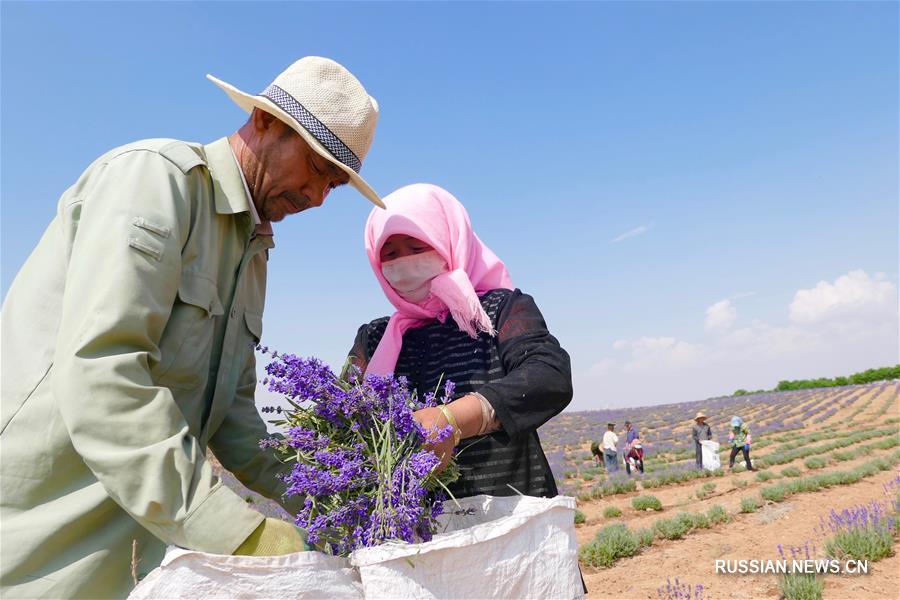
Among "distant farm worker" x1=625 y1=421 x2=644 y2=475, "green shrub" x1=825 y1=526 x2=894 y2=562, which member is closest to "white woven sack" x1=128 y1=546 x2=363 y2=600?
"green shrub" x1=825 y1=526 x2=894 y2=562

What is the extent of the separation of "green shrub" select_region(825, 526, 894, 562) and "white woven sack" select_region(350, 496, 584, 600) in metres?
6.43

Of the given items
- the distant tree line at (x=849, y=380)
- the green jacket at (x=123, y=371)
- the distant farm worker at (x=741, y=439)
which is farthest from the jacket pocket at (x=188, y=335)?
the distant tree line at (x=849, y=380)

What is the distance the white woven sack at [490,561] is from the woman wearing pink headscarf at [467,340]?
37 centimetres

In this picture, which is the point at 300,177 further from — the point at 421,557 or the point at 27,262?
the point at 421,557

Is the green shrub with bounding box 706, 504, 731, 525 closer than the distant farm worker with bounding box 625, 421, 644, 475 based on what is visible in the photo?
Yes

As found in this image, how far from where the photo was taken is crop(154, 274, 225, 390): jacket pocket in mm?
1562

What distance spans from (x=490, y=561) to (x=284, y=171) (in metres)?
1.21

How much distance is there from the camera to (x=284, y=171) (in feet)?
6.05

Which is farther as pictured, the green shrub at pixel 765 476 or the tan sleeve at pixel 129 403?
the green shrub at pixel 765 476

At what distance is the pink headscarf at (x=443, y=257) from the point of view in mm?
2334

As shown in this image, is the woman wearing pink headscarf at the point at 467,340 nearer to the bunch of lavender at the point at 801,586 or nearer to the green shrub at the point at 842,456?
the bunch of lavender at the point at 801,586

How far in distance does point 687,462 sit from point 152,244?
19.1 metres

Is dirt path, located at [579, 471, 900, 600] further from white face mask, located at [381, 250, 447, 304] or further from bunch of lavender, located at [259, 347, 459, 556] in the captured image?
bunch of lavender, located at [259, 347, 459, 556]

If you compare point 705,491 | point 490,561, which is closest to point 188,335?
point 490,561
